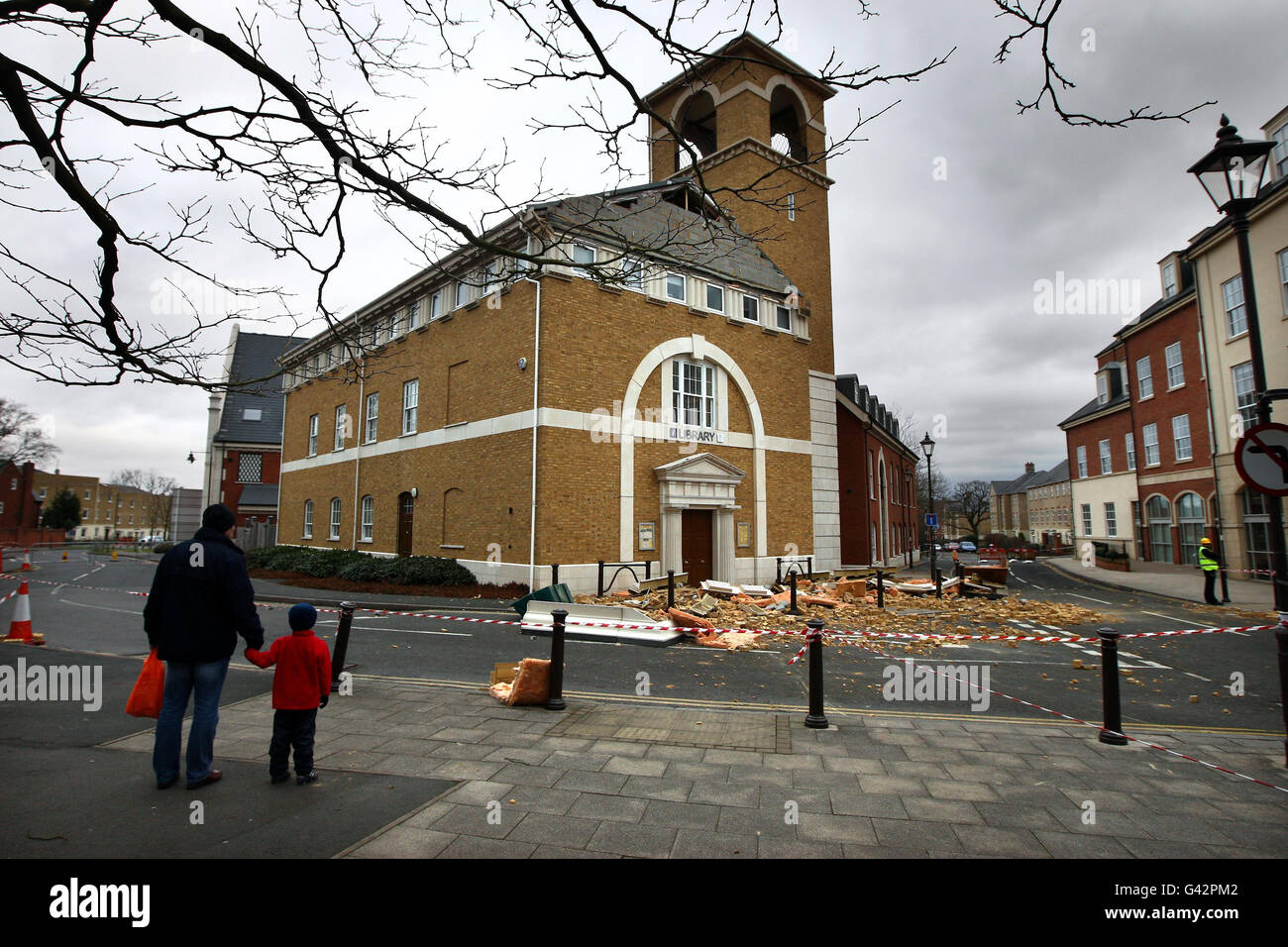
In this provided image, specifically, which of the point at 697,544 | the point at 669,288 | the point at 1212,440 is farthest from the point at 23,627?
the point at 1212,440

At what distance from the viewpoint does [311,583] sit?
2002 centimetres

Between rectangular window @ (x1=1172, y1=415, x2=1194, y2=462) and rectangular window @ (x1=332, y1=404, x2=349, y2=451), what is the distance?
3752cm

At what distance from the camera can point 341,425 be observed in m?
27.7

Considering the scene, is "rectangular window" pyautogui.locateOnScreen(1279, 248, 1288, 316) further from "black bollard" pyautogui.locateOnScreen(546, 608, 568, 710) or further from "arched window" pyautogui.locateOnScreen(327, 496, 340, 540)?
"arched window" pyautogui.locateOnScreen(327, 496, 340, 540)

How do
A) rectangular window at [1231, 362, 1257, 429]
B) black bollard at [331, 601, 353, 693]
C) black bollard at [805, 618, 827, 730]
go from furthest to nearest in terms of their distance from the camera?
rectangular window at [1231, 362, 1257, 429], black bollard at [331, 601, 353, 693], black bollard at [805, 618, 827, 730]

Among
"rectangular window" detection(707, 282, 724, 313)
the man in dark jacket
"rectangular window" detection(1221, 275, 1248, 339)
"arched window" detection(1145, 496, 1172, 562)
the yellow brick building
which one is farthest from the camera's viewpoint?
"arched window" detection(1145, 496, 1172, 562)

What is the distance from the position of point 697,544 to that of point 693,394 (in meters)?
4.96

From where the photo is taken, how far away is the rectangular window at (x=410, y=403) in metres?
22.4

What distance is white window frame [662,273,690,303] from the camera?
19391 millimetres

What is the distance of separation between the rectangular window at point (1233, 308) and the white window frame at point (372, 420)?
32.9 meters

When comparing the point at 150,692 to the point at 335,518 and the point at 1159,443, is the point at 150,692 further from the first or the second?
the point at 1159,443

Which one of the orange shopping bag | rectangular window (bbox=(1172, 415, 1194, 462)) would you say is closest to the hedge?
the orange shopping bag

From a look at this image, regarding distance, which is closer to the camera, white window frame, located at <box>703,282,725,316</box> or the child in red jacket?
the child in red jacket
